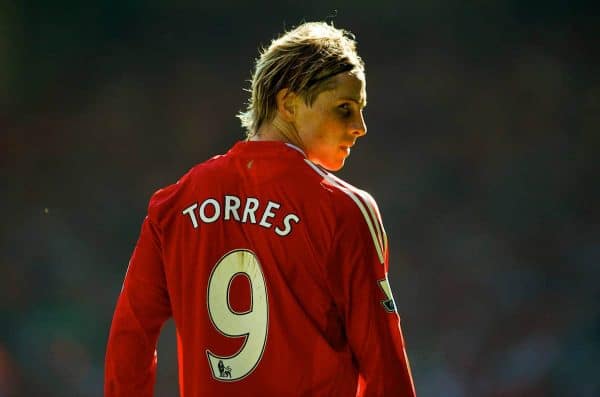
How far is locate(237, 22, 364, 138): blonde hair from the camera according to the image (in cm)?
131

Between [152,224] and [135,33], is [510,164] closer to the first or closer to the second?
[135,33]

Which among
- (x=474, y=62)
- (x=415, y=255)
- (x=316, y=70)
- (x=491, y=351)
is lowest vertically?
(x=491, y=351)

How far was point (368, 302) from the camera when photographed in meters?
1.21

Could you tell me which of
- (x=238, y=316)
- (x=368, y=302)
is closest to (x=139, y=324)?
(x=238, y=316)

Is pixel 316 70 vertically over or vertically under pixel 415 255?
over

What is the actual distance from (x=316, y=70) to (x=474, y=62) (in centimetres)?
355

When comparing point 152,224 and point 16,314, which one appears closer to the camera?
point 152,224

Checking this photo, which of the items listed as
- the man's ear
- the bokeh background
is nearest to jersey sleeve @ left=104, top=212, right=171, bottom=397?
the man's ear

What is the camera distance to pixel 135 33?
15.4ft

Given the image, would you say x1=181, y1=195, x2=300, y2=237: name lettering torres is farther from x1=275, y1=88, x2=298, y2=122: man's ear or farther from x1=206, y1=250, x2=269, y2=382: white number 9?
x1=275, y1=88, x2=298, y2=122: man's ear

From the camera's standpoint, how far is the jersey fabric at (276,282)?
1.21 meters

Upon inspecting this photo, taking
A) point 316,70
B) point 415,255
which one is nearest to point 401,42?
point 415,255

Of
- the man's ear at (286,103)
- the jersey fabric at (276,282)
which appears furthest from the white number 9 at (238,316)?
the man's ear at (286,103)

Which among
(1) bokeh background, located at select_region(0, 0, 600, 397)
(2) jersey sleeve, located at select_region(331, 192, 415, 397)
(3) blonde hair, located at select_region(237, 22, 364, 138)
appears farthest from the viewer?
(1) bokeh background, located at select_region(0, 0, 600, 397)
